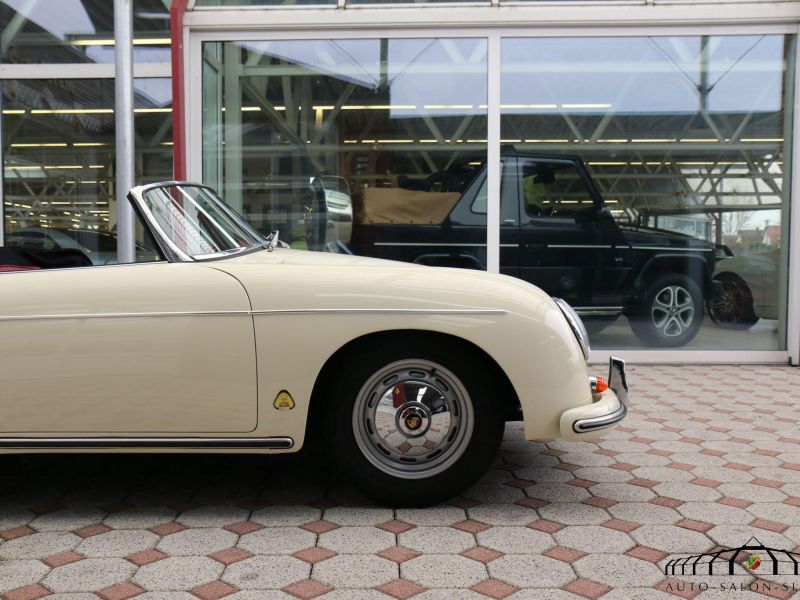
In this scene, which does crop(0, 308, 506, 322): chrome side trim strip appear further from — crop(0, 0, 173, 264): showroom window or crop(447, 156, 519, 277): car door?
crop(0, 0, 173, 264): showroom window

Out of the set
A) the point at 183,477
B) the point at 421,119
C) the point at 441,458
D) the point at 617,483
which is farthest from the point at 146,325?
the point at 421,119

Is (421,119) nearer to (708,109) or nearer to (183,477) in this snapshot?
(708,109)

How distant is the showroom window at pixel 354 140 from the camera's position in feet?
25.3

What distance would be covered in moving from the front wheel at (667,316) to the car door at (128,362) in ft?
17.1

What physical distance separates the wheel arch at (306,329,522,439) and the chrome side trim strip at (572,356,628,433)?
274 mm

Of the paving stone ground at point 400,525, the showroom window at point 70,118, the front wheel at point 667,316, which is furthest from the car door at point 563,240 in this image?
the showroom window at point 70,118

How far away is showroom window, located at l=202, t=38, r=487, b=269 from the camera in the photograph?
770cm

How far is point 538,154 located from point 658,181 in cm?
113

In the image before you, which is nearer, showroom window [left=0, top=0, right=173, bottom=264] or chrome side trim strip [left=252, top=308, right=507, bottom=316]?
chrome side trim strip [left=252, top=308, right=507, bottom=316]

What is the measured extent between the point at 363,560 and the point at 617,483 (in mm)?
1470

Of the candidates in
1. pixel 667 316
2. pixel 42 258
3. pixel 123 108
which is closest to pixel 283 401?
pixel 42 258

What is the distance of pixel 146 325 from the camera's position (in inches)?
131
